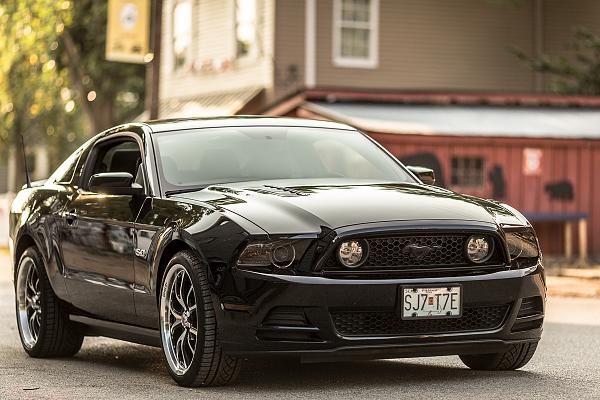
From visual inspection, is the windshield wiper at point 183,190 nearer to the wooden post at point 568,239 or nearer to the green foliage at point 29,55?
the wooden post at point 568,239

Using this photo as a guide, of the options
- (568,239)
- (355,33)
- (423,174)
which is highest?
(355,33)

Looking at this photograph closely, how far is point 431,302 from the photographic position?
760cm

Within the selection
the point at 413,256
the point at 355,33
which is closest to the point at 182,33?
the point at 355,33

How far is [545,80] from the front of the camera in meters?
33.4

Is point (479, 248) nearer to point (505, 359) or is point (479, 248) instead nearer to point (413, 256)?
point (413, 256)

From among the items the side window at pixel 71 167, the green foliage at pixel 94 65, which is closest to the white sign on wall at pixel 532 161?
the green foliage at pixel 94 65

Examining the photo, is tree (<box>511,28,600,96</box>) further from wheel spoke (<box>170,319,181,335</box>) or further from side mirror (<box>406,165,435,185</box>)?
wheel spoke (<box>170,319,181,335</box>)

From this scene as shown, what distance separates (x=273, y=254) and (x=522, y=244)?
1522 millimetres

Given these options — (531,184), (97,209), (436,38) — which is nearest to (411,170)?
(97,209)

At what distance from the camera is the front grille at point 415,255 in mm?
7570

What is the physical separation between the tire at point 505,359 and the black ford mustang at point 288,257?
1 centimetres

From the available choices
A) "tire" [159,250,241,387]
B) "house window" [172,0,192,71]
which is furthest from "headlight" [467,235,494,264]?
"house window" [172,0,192,71]

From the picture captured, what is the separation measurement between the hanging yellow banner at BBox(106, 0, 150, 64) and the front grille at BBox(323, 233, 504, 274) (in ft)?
68.0

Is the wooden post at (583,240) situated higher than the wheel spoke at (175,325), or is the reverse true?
the wheel spoke at (175,325)
